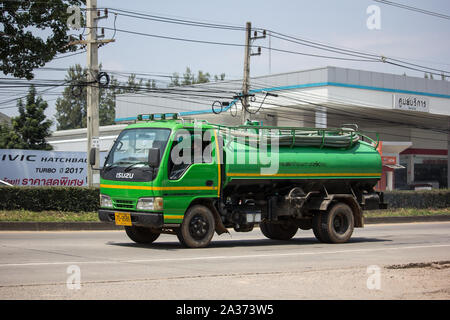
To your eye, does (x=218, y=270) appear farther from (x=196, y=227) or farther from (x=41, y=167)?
(x=41, y=167)

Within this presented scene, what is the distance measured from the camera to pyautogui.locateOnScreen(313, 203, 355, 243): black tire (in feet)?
52.3

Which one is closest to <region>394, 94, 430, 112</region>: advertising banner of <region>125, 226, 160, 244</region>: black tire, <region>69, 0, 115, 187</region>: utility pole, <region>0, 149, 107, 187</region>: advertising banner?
<region>0, 149, 107, 187</region>: advertising banner

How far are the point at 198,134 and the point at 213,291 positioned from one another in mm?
6258

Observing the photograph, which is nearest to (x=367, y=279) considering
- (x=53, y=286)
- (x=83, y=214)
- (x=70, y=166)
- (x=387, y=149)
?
(x=53, y=286)

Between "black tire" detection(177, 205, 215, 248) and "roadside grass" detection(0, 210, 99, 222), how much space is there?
24.2 feet

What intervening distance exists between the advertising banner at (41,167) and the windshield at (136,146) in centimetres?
1931

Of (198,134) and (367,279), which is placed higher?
(198,134)

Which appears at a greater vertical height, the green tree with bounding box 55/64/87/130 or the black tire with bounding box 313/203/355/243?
the green tree with bounding box 55/64/87/130

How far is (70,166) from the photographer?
3453cm

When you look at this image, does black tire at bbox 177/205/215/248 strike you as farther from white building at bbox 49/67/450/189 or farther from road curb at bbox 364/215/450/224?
white building at bbox 49/67/450/189

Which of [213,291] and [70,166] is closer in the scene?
[213,291]

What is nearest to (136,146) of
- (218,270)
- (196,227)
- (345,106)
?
(196,227)

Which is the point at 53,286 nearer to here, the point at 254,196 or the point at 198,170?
the point at 198,170
